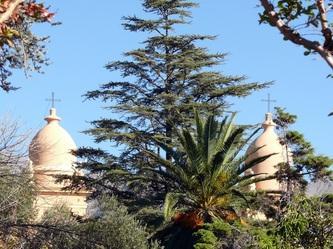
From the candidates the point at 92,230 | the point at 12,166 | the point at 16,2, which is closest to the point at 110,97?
the point at 92,230

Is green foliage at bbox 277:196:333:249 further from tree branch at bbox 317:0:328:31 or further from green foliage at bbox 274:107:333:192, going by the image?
green foliage at bbox 274:107:333:192

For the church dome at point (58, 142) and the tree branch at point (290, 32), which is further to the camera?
the church dome at point (58, 142)

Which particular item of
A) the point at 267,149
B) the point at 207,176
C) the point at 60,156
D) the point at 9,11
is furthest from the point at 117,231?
the point at 267,149

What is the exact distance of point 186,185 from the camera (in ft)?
74.1

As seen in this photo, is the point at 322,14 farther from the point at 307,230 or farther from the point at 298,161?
the point at 298,161

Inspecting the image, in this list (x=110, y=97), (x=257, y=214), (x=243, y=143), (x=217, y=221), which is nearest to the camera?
(x=217, y=221)

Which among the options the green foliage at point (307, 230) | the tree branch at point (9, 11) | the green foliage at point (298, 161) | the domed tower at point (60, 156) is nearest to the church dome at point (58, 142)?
the domed tower at point (60, 156)

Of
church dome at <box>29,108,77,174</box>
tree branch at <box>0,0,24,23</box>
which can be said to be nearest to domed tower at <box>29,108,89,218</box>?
church dome at <box>29,108,77,174</box>

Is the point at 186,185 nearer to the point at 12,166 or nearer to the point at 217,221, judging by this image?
the point at 217,221

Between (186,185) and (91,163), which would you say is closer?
(186,185)

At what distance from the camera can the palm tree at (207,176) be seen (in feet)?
72.4

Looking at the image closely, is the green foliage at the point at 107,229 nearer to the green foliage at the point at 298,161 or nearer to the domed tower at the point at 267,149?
the green foliage at the point at 298,161

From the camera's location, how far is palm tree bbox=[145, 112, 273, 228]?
22.1m

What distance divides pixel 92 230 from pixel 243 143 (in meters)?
7.02
